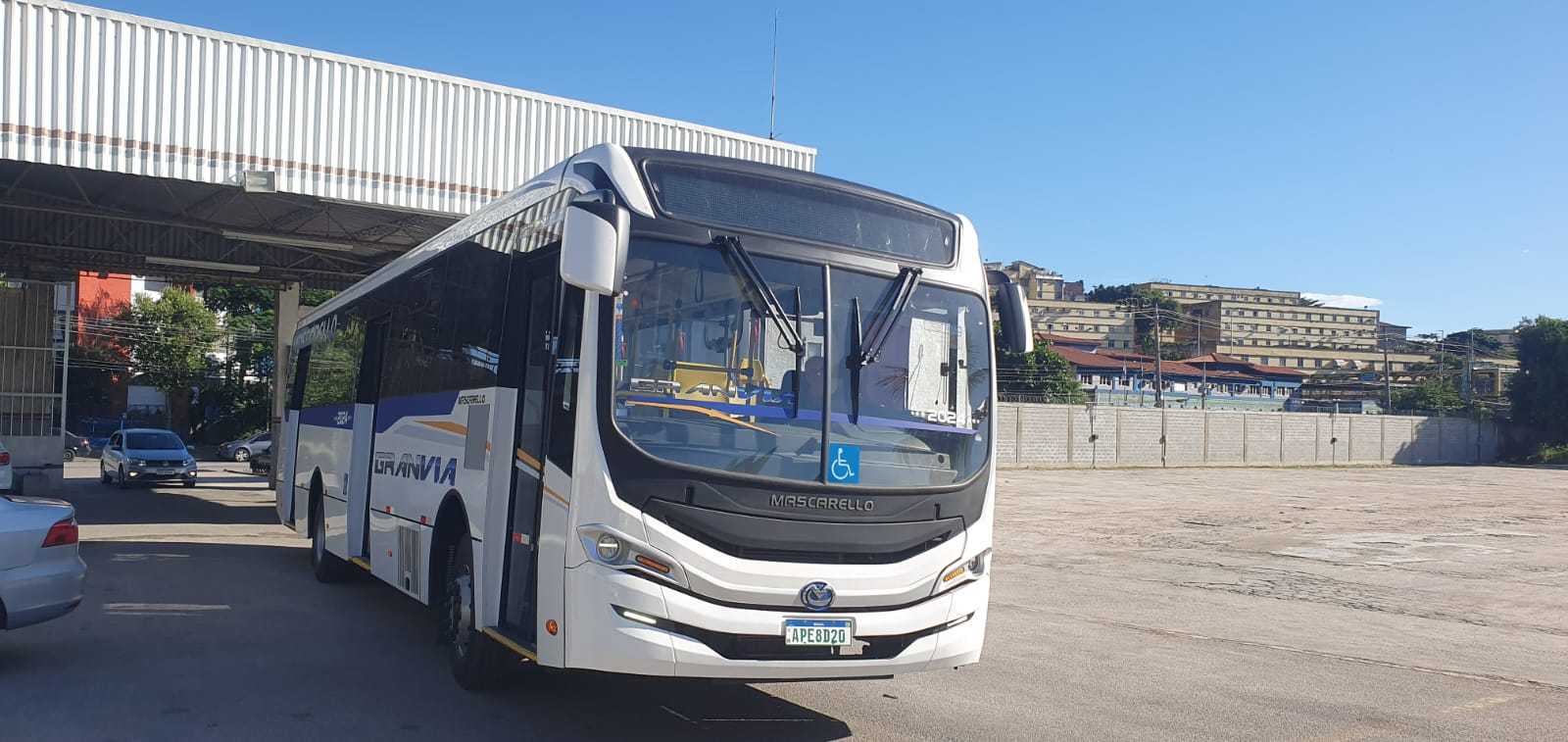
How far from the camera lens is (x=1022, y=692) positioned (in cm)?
859

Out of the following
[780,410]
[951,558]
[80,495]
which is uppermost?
[780,410]

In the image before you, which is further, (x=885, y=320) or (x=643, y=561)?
(x=885, y=320)

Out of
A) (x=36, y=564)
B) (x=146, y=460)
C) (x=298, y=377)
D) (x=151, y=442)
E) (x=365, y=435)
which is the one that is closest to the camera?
(x=36, y=564)

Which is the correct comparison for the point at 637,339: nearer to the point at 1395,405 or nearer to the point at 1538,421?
the point at 1538,421

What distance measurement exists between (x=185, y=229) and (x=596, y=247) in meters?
21.6

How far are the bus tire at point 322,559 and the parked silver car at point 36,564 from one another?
457cm

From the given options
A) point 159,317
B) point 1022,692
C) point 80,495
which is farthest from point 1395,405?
point 1022,692

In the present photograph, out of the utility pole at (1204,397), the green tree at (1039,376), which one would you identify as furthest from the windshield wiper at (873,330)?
the green tree at (1039,376)

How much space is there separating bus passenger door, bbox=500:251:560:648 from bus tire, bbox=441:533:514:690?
2.03 ft

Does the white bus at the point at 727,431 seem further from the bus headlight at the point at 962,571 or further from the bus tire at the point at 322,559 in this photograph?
the bus tire at the point at 322,559

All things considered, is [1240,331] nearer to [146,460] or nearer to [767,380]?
[146,460]

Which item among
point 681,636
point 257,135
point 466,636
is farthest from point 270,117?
point 681,636

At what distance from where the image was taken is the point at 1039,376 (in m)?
77.1

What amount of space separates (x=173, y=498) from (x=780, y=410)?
2539 centimetres
